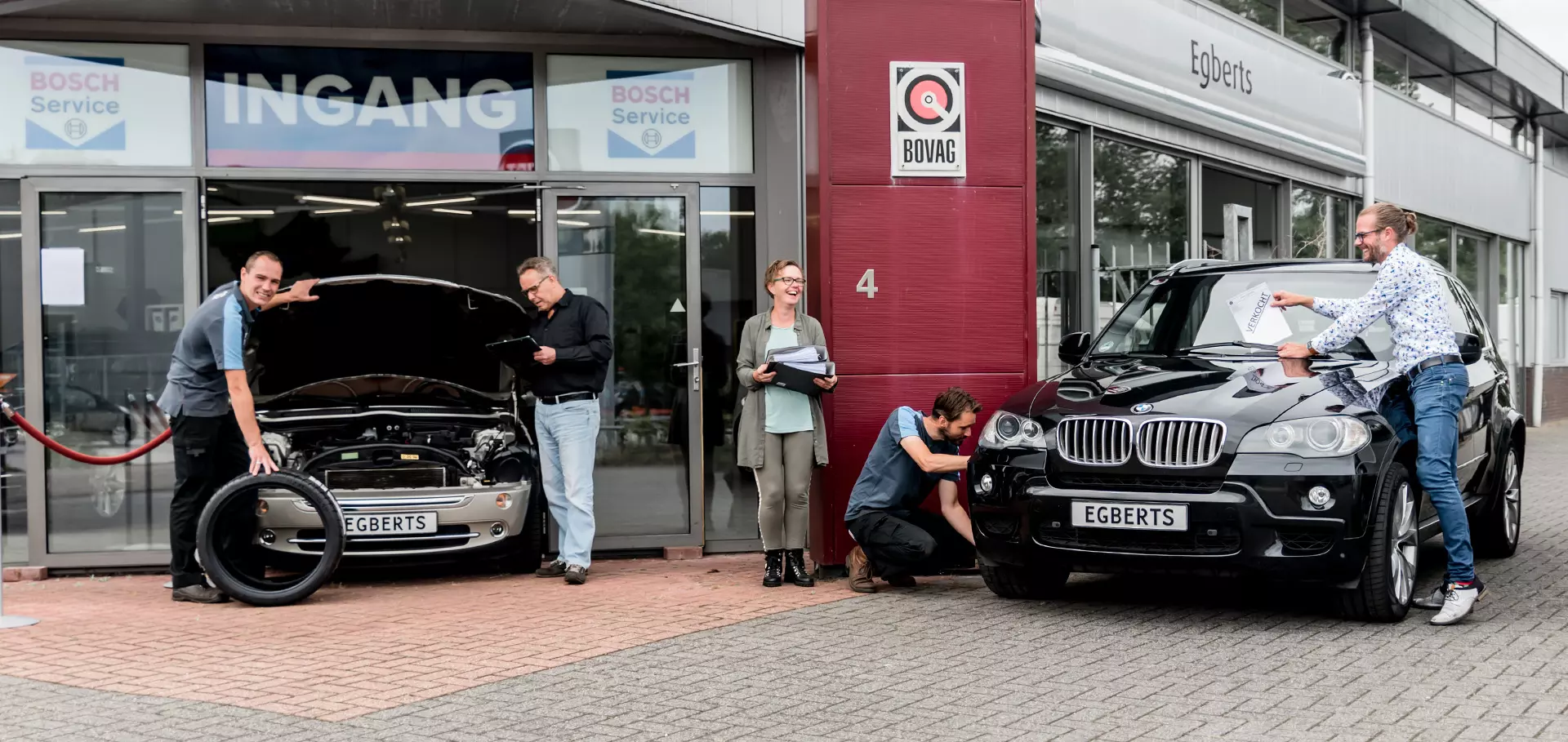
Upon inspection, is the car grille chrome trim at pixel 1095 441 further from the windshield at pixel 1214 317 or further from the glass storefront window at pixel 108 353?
the glass storefront window at pixel 108 353

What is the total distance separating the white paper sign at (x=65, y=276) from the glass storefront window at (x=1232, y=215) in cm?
997

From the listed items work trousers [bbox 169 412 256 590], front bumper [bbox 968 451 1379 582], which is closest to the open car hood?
work trousers [bbox 169 412 256 590]

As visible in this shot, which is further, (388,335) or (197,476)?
(388,335)

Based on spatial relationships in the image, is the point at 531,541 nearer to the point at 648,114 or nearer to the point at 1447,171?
the point at 648,114

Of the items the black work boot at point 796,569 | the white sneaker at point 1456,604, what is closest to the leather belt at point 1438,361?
the white sneaker at point 1456,604

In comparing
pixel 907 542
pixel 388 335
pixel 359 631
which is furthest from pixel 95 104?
pixel 907 542

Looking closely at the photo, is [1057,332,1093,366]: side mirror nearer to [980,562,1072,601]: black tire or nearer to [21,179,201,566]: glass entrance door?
[980,562,1072,601]: black tire

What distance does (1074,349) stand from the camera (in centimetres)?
761

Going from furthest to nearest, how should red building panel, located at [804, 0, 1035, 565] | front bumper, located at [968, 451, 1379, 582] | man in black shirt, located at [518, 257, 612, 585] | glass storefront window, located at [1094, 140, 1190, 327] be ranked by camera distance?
glass storefront window, located at [1094, 140, 1190, 327], man in black shirt, located at [518, 257, 612, 585], red building panel, located at [804, 0, 1035, 565], front bumper, located at [968, 451, 1379, 582]

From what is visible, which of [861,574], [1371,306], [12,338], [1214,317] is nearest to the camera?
[1371,306]

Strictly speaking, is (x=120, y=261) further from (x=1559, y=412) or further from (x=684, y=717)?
(x=1559, y=412)

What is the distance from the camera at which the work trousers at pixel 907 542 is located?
289 inches

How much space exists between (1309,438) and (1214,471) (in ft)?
1.41

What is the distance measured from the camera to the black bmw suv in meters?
5.99
